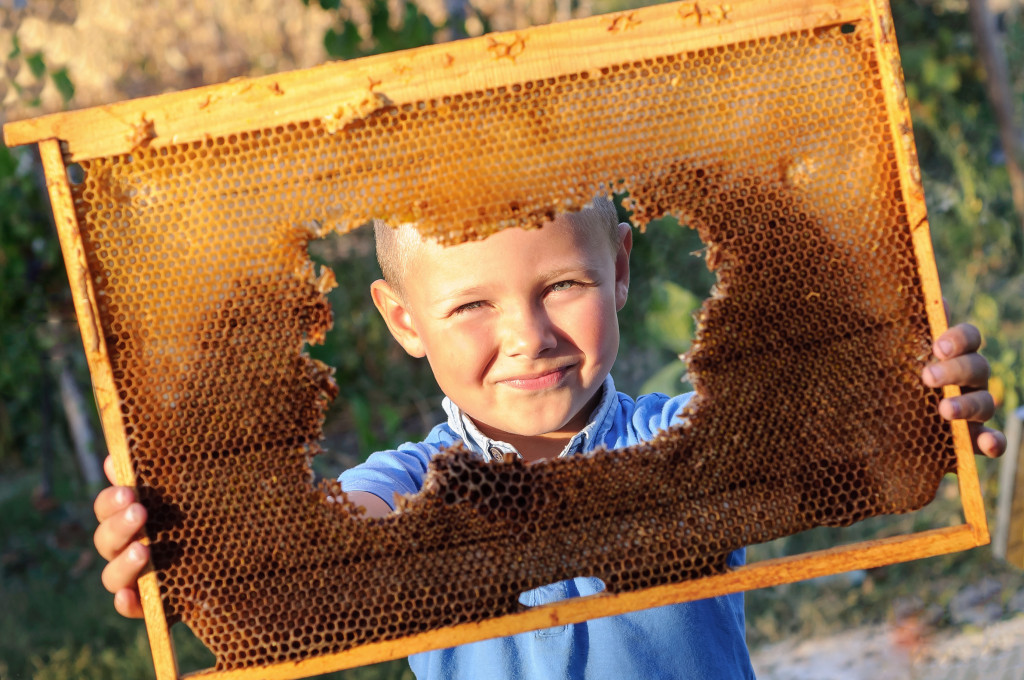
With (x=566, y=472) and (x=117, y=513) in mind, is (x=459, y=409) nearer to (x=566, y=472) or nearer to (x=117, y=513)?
(x=566, y=472)

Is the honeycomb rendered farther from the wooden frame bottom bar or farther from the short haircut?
the short haircut

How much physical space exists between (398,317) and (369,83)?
2.20 feet

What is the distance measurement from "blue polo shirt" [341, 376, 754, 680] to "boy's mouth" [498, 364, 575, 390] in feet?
0.68

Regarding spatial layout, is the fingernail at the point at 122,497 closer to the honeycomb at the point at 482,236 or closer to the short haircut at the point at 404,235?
the honeycomb at the point at 482,236

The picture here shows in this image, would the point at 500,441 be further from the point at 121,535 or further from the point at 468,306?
the point at 121,535

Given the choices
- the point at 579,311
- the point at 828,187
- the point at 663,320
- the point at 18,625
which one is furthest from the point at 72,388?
the point at 828,187

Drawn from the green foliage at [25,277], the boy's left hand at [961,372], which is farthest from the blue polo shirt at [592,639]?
the green foliage at [25,277]

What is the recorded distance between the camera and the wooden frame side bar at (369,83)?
174 cm

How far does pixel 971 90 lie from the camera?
6848 millimetres

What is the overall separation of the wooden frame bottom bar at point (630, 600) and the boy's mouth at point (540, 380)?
493 millimetres

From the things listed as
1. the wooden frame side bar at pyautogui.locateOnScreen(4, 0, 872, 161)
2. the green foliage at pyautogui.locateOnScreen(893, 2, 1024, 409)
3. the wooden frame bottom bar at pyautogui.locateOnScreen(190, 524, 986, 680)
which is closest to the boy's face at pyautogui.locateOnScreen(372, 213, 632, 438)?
the wooden frame side bar at pyautogui.locateOnScreen(4, 0, 872, 161)

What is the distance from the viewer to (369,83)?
1.74 m

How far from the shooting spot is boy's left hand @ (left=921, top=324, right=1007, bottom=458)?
70.8 inches

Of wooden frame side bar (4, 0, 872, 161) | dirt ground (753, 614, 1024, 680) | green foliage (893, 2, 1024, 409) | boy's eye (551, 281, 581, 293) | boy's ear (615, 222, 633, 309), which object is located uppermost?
green foliage (893, 2, 1024, 409)
